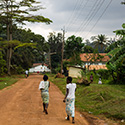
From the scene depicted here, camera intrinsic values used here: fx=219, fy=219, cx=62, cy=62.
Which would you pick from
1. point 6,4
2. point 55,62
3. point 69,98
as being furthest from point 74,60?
point 69,98

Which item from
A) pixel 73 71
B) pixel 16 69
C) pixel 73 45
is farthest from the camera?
pixel 73 45

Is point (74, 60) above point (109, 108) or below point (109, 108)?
above

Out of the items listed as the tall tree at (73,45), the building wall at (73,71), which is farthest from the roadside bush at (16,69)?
the tall tree at (73,45)

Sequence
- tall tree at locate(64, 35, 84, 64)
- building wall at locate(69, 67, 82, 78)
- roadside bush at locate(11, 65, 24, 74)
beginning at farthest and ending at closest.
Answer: tall tree at locate(64, 35, 84, 64), roadside bush at locate(11, 65, 24, 74), building wall at locate(69, 67, 82, 78)

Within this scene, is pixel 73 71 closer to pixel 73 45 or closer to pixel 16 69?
pixel 16 69

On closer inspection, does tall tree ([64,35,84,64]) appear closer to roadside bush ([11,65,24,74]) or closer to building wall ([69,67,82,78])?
roadside bush ([11,65,24,74])

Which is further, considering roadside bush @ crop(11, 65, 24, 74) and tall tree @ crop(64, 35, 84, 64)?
tall tree @ crop(64, 35, 84, 64)

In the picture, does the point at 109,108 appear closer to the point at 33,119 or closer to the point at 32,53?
the point at 33,119

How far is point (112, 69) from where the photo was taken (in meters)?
25.1

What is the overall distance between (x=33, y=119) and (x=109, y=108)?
430 cm

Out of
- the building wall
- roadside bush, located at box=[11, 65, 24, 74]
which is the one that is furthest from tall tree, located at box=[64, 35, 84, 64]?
the building wall

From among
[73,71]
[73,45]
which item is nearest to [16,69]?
[73,71]

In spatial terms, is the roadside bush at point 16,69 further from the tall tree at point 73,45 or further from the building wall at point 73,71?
the tall tree at point 73,45

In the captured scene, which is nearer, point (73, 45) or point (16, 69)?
point (16, 69)
